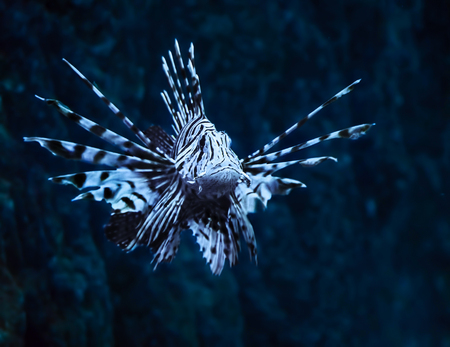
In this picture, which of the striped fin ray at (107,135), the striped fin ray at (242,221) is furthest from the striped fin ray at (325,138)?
the striped fin ray at (107,135)

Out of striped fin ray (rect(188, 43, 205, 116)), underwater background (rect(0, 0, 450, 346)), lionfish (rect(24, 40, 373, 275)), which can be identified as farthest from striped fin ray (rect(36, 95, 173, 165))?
underwater background (rect(0, 0, 450, 346))

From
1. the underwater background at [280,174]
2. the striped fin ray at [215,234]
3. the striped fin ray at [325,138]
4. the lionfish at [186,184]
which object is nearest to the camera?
the lionfish at [186,184]

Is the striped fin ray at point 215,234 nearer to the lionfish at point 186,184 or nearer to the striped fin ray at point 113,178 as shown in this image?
the lionfish at point 186,184

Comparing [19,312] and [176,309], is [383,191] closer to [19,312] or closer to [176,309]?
[176,309]

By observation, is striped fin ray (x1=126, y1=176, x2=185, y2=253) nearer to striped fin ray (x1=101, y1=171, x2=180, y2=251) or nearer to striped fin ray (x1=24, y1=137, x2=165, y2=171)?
striped fin ray (x1=101, y1=171, x2=180, y2=251)

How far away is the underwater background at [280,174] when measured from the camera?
368cm

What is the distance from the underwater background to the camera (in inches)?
145

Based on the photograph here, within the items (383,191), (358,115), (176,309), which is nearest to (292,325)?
(176,309)

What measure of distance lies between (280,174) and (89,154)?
3.68m

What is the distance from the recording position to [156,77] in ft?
14.8

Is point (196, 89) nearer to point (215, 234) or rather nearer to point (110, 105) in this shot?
point (110, 105)

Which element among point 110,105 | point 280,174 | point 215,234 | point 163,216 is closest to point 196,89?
point 110,105

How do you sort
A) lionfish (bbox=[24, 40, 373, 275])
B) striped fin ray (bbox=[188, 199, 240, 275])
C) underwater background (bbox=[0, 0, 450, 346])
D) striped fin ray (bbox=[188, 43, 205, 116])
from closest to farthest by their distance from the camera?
lionfish (bbox=[24, 40, 373, 275]) → striped fin ray (bbox=[188, 43, 205, 116]) → striped fin ray (bbox=[188, 199, 240, 275]) → underwater background (bbox=[0, 0, 450, 346])

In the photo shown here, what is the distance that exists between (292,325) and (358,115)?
128 inches
